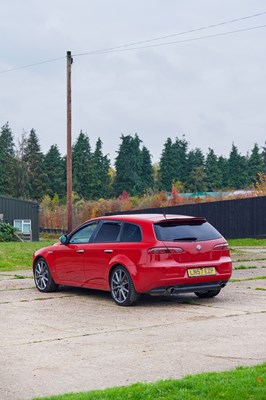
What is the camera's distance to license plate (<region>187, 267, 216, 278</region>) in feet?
37.3

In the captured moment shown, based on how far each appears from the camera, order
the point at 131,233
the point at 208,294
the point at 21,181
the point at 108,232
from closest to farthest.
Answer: the point at 131,233 < the point at 108,232 < the point at 208,294 < the point at 21,181

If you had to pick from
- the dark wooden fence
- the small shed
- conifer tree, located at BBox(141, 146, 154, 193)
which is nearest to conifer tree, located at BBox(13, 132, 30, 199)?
conifer tree, located at BBox(141, 146, 154, 193)

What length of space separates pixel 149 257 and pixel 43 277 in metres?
3.35

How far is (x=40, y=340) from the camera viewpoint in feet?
29.0

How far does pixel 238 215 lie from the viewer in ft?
124

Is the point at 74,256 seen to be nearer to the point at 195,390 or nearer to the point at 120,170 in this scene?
the point at 195,390

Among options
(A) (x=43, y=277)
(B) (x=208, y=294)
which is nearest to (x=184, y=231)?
(B) (x=208, y=294)

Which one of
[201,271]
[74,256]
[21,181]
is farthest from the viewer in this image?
[21,181]

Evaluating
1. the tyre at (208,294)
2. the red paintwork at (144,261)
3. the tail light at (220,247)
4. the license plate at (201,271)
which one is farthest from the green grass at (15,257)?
the license plate at (201,271)

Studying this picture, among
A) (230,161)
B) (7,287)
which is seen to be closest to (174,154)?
(230,161)

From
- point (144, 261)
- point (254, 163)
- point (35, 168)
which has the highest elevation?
point (254, 163)

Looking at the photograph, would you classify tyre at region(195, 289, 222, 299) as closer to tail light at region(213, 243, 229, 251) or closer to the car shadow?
the car shadow

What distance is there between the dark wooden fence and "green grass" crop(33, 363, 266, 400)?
30.8 metres

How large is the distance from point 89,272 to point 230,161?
112 meters
